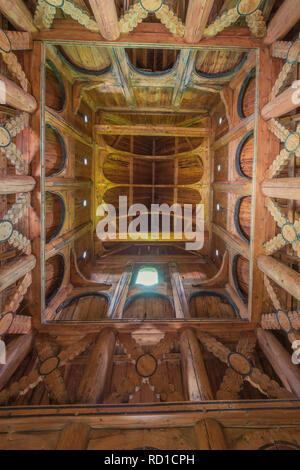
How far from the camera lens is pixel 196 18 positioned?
3.21 m

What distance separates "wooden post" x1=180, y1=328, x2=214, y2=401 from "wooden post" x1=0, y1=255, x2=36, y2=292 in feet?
9.96

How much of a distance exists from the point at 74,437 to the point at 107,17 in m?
5.41

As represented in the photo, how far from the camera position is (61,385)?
3.26 meters

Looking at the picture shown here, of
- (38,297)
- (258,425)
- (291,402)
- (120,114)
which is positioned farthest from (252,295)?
(120,114)

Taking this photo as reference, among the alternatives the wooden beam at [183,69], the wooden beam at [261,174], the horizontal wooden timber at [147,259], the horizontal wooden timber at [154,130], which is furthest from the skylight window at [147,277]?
the wooden beam at [183,69]

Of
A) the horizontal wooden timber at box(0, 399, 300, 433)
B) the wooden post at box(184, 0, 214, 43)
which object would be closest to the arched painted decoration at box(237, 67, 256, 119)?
the wooden post at box(184, 0, 214, 43)

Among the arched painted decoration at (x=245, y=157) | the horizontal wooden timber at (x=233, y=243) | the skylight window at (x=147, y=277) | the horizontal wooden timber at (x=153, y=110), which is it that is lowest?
the skylight window at (x=147, y=277)

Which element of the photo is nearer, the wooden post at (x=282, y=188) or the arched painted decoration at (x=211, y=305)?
the wooden post at (x=282, y=188)

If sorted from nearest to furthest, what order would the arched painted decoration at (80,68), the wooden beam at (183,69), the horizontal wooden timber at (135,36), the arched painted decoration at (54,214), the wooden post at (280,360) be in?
1. the wooden post at (280,360)
2. the horizontal wooden timber at (135,36)
3. the wooden beam at (183,69)
4. the arched painted decoration at (80,68)
5. the arched painted decoration at (54,214)

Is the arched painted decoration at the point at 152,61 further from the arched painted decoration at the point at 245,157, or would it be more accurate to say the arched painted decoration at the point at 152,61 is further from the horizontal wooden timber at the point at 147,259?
the horizontal wooden timber at the point at 147,259

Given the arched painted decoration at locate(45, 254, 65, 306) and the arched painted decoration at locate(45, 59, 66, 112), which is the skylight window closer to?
the arched painted decoration at locate(45, 254, 65, 306)

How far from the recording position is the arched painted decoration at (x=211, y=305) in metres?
5.48

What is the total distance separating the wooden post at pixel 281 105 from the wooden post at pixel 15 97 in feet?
13.3
